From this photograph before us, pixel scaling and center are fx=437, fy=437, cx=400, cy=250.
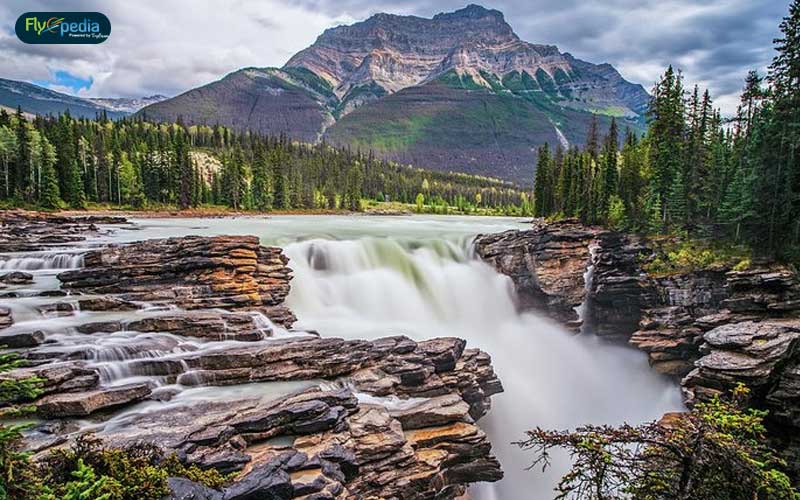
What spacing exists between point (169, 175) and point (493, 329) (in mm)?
88663

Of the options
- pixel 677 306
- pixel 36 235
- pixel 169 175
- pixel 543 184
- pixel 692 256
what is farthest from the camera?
pixel 169 175

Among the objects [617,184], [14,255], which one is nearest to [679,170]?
[617,184]

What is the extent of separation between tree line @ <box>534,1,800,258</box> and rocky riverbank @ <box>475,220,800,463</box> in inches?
150

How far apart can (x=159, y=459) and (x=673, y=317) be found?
108ft

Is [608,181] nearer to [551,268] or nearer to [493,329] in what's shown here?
[551,268]

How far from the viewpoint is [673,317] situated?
3112 centimetres

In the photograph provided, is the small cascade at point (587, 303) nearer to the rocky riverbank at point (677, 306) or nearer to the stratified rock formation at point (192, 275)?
the rocky riverbank at point (677, 306)

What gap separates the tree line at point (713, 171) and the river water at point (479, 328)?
10.8 meters

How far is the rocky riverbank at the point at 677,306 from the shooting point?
19.8 metres

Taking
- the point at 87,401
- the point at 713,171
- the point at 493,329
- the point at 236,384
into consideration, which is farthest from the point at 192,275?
the point at 713,171

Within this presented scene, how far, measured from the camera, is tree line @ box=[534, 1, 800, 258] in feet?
93.6

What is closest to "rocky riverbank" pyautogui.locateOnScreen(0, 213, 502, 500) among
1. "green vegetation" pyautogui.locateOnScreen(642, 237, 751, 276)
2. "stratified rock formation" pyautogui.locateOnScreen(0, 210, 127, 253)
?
"stratified rock formation" pyautogui.locateOnScreen(0, 210, 127, 253)

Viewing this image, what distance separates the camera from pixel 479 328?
31594 mm

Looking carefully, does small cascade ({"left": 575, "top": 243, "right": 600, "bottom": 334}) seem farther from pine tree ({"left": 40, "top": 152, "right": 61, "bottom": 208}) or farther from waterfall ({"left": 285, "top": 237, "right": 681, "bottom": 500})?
pine tree ({"left": 40, "top": 152, "right": 61, "bottom": 208})
